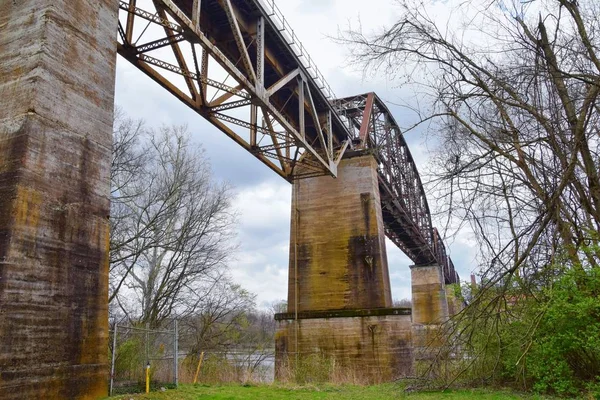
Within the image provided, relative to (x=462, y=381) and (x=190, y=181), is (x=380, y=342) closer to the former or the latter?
(x=462, y=381)

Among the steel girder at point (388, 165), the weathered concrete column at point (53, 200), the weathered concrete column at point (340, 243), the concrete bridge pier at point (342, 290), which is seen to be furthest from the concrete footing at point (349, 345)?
the weathered concrete column at point (53, 200)

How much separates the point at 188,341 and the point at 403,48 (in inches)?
788

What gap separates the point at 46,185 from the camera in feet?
21.1

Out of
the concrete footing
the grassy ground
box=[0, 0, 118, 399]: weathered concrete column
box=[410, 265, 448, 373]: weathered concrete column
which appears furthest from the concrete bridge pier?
box=[410, 265, 448, 373]: weathered concrete column

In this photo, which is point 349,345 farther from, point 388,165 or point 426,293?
point 426,293

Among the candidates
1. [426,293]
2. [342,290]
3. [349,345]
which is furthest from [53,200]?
[426,293]

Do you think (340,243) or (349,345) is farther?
(340,243)

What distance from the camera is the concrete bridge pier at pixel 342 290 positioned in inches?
751

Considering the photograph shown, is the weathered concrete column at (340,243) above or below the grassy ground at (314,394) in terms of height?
above

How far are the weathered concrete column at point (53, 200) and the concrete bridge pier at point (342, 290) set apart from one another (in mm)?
11950

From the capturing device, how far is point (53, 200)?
6508 millimetres

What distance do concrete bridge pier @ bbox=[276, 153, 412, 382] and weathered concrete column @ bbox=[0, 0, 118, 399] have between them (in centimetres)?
1195

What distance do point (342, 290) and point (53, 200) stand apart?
15944 mm

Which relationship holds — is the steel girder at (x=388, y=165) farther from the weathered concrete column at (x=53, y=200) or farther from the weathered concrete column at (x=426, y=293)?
the weathered concrete column at (x=53, y=200)
